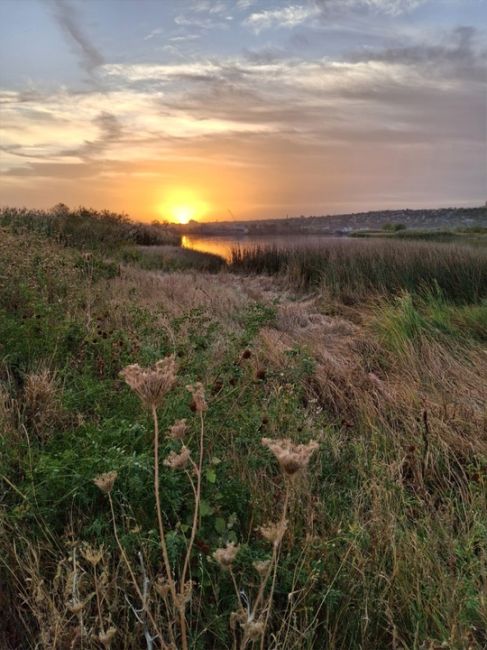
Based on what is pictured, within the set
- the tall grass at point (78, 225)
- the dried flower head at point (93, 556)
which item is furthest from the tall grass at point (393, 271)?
the dried flower head at point (93, 556)

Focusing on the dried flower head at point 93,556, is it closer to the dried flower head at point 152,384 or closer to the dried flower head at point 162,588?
the dried flower head at point 162,588

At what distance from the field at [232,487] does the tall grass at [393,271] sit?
424 cm

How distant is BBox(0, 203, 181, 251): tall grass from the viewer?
12.5 m

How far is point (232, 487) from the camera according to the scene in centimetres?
228

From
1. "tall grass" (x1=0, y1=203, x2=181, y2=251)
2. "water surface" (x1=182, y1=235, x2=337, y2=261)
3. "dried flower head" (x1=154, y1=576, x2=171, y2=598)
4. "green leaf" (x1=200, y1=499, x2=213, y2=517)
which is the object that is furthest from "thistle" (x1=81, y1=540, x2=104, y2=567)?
"water surface" (x1=182, y1=235, x2=337, y2=261)

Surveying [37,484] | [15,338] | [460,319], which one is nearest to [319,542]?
[37,484]

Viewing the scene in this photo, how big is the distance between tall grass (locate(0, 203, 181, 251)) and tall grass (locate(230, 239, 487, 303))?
5409 mm

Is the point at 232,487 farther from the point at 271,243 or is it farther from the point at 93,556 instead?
the point at 271,243

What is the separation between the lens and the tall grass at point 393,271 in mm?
10008

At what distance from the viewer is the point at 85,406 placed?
3240 millimetres

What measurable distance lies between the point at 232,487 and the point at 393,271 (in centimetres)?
940

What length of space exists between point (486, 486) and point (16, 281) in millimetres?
4852

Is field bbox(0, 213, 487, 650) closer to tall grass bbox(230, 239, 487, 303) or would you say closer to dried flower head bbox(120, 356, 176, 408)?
dried flower head bbox(120, 356, 176, 408)

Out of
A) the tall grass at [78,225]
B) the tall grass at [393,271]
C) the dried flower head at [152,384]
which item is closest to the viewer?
the dried flower head at [152,384]
